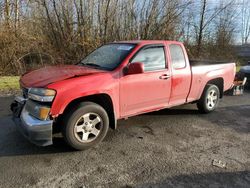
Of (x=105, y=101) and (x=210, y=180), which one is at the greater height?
(x=105, y=101)

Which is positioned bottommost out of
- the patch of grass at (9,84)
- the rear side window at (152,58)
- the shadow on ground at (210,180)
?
the shadow on ground at (210,180)

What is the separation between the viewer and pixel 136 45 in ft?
16.0

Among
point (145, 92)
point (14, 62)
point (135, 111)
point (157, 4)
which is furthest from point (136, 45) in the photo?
point (157, 4)

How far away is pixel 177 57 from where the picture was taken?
543cm

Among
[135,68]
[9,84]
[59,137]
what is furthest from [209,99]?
[9,84]

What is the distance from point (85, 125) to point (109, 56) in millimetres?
1509

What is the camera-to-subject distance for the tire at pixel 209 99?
6117 mm

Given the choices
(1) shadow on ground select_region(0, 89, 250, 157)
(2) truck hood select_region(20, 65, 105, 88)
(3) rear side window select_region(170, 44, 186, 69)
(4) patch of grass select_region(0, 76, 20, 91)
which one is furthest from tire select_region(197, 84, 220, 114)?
(4) patch of grass select_region(0, 76, 20, 91)

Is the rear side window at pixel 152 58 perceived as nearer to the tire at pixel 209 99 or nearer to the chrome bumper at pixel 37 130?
the tire at pixel 209 99

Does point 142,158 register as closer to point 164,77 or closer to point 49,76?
point 164,77

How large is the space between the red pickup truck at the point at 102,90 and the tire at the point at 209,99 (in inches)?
11.6

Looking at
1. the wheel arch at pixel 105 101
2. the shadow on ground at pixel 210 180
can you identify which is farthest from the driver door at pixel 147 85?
the shadow on ground at pixel 210 180

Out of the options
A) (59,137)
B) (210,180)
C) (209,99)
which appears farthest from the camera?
(209,99)

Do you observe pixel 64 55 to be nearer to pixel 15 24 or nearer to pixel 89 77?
pixel 15 24
